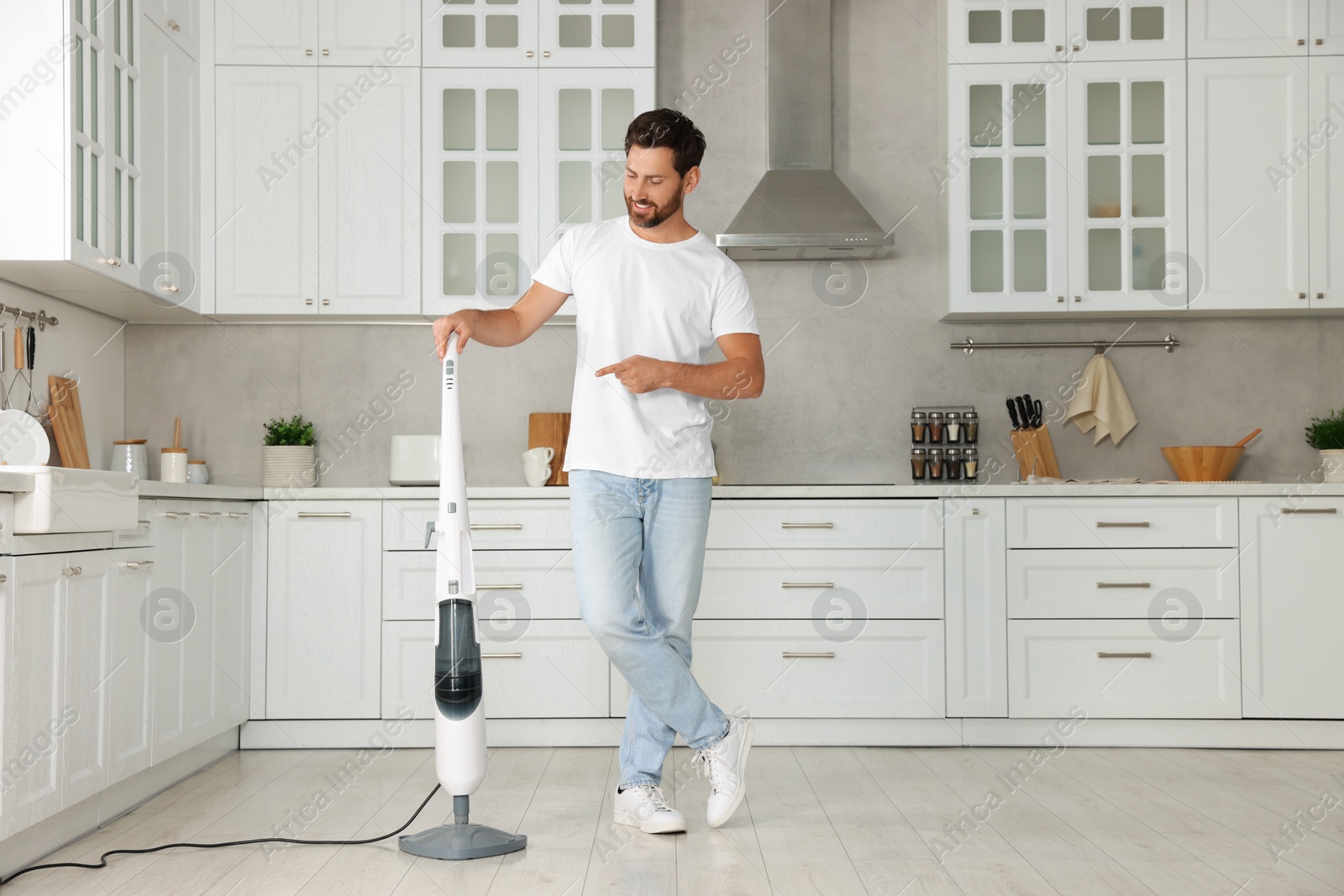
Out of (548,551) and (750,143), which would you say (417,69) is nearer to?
(750,143)

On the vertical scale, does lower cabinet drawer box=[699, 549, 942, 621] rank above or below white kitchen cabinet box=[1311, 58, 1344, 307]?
below

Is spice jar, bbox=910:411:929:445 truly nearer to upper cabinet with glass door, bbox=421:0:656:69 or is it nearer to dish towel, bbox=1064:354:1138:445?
dish towel, bbox=1064:354:1138:445

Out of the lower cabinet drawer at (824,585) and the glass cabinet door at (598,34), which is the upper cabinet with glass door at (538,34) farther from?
the lower cabinet drawer at (824,585)

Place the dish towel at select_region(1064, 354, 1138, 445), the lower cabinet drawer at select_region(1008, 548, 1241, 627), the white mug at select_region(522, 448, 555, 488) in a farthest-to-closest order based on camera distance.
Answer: the dish towel at select_region(1064, 354, 1138, 445)
the white mug at select_region(522, 448, 555, 488)
the lower cabinet drawer at select_region(1008, 548, 1241, 627)

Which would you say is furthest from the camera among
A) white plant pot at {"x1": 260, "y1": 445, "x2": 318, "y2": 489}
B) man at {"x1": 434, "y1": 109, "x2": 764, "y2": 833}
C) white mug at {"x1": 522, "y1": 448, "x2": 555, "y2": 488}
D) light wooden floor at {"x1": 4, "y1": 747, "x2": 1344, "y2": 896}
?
white plant pot at {"x1": 260, "y1": 445, "x2": 318, "y2": 489}

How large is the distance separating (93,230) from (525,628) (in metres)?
1.63

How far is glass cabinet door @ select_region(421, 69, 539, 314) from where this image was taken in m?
3.69

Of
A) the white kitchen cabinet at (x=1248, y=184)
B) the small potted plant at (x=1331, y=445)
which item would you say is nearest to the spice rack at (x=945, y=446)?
the white kitchen cabinet at (x=1248, y=184)

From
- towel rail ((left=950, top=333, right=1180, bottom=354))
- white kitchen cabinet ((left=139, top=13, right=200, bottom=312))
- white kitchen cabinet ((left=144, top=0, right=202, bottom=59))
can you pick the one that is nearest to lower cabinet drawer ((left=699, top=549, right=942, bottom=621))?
towel rail ((left=950, top=333, right=1180, bottom=354))

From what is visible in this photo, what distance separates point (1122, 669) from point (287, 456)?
2786mm

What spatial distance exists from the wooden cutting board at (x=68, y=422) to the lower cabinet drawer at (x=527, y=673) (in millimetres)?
1062

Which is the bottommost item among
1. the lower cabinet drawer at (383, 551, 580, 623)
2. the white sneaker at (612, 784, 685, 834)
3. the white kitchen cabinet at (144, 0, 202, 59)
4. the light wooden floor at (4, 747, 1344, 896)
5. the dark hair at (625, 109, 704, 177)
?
the light wooden floor at (4, 747, 1344, 896)

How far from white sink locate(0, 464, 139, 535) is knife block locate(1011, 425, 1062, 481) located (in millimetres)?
2781

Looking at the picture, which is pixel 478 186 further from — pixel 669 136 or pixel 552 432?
pixel 669 136
